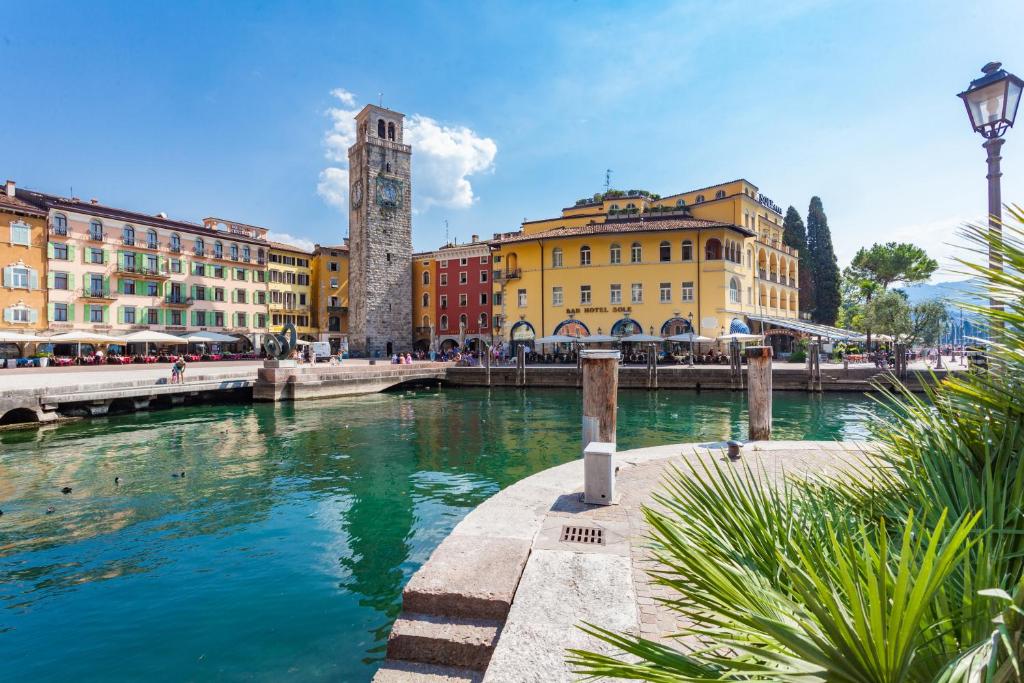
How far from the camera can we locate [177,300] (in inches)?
1756

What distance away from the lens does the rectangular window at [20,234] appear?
34656 mm

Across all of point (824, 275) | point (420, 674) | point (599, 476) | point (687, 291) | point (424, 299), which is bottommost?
point (420, 674)

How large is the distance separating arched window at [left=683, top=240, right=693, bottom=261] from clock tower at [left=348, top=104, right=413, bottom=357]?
27.4 meters

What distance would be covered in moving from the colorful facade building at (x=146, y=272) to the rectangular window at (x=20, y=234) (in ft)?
3.97

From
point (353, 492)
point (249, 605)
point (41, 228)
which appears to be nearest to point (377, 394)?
point (353, 492)

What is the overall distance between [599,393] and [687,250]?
30684 millimetres

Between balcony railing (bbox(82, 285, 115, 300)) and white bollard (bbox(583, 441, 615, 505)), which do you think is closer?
white bollard (bbox(583, 441, 615, 505))

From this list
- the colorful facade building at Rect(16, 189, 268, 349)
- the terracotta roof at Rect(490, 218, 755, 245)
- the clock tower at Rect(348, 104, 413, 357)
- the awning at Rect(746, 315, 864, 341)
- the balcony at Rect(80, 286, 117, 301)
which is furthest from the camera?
the clock tower at Rect(348, 104, 413, 357)

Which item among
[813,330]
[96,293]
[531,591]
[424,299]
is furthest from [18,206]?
[813,330]

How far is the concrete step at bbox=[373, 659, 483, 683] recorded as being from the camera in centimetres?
363

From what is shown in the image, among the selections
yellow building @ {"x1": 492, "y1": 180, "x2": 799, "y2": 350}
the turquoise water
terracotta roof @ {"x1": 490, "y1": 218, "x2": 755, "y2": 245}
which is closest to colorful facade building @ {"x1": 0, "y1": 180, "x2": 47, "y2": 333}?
the turquoise water

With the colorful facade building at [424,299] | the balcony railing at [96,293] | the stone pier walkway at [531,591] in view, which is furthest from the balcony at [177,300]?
the stone pier walkway at [531,591]

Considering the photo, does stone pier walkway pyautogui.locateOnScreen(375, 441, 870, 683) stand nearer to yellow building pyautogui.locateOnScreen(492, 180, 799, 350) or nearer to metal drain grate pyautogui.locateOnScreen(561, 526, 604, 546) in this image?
metal drain grate pyautogui.locateOnScreen(561, 526, 604, 546)

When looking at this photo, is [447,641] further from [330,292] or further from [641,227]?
[330,292]
